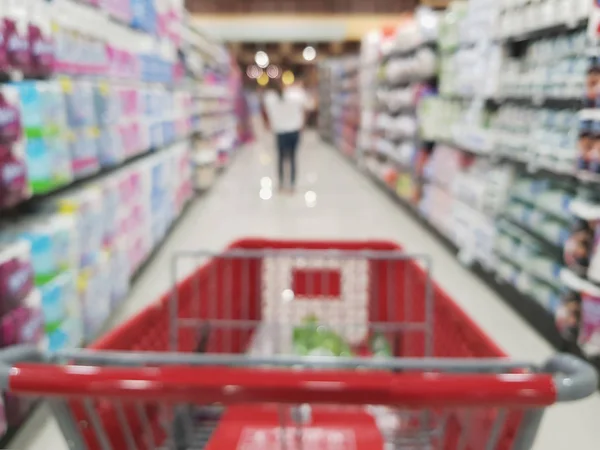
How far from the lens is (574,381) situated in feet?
3.28

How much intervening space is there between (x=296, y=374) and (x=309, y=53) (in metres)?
28.9

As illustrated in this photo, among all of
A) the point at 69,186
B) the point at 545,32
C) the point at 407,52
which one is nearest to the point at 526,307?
the point at 545,32

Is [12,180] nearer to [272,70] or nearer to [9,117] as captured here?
[9,117]

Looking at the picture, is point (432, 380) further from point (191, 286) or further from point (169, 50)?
point (169, 50)

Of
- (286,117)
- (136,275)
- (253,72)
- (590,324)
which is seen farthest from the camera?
(253,72)

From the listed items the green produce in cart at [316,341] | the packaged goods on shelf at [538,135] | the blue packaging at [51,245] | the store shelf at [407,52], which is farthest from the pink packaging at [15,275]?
the store shelf at [407,52]

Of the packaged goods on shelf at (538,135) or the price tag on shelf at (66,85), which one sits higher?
the price tag on shelf at (66,85)

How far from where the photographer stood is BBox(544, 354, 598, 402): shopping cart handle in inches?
39.1

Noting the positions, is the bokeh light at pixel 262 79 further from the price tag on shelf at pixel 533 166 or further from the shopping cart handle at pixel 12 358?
the shopping cart handle at pixel 12 358

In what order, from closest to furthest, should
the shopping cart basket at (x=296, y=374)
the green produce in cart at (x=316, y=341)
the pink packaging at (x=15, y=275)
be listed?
1. the shopping cart basket at (x=296, y=374)
2. the green produce in cart at (x=316, y=341)
3. the pink packaging at (x=15, y=275)

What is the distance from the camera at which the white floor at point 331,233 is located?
289 centimetres

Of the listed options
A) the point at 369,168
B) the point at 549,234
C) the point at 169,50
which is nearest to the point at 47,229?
the point at 549,234

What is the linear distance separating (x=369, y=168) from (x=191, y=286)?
9.19m

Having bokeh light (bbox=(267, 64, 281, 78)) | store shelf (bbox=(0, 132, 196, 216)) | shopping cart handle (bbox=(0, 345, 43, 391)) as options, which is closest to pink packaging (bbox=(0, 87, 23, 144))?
store shelf (bbox=(0, 132, 196, 216))
